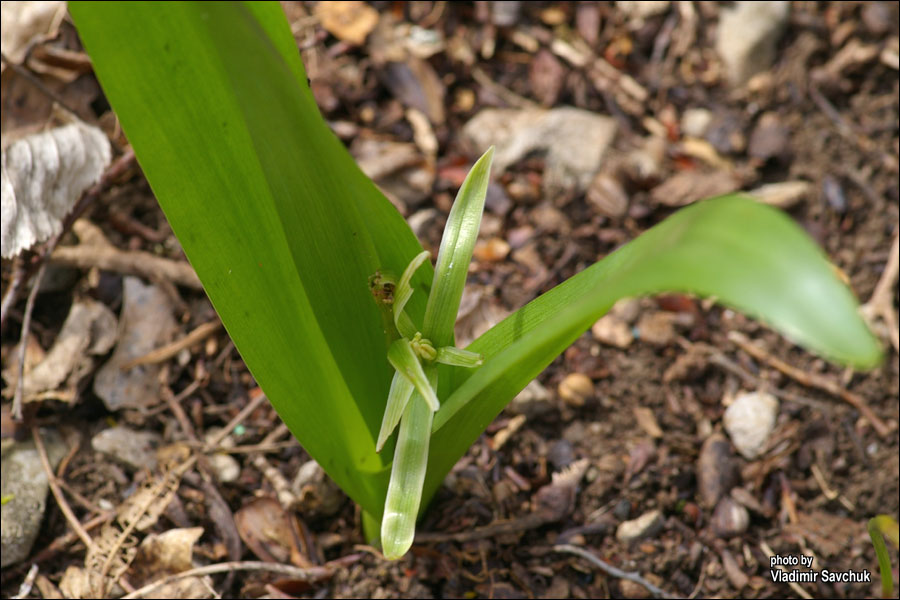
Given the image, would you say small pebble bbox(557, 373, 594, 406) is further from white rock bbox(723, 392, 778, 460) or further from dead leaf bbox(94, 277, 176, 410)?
dead leaf bbox(94, 277, 176, 410)

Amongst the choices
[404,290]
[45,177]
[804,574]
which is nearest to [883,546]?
[804,574]

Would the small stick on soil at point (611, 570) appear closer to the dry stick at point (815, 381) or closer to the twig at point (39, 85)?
the dry stick at point (815, 381)

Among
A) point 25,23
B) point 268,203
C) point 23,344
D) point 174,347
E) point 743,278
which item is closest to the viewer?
point 743,278

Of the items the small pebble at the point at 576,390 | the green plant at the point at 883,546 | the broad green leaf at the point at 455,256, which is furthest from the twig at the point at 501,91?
the green plant at the point at 883,546

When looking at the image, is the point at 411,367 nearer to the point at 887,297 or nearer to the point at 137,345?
the point at 137,345

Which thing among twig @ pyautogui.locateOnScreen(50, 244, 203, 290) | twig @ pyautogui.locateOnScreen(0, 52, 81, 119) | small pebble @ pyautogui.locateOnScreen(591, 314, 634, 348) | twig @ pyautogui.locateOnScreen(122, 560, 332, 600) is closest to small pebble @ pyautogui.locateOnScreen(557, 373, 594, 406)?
small pebble @ pyautogui.locateOnScreen(591, 314, 634, 348)


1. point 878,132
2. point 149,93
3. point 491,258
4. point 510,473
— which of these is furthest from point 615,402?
point 149,93

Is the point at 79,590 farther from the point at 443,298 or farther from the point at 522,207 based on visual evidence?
the point at 522,207
